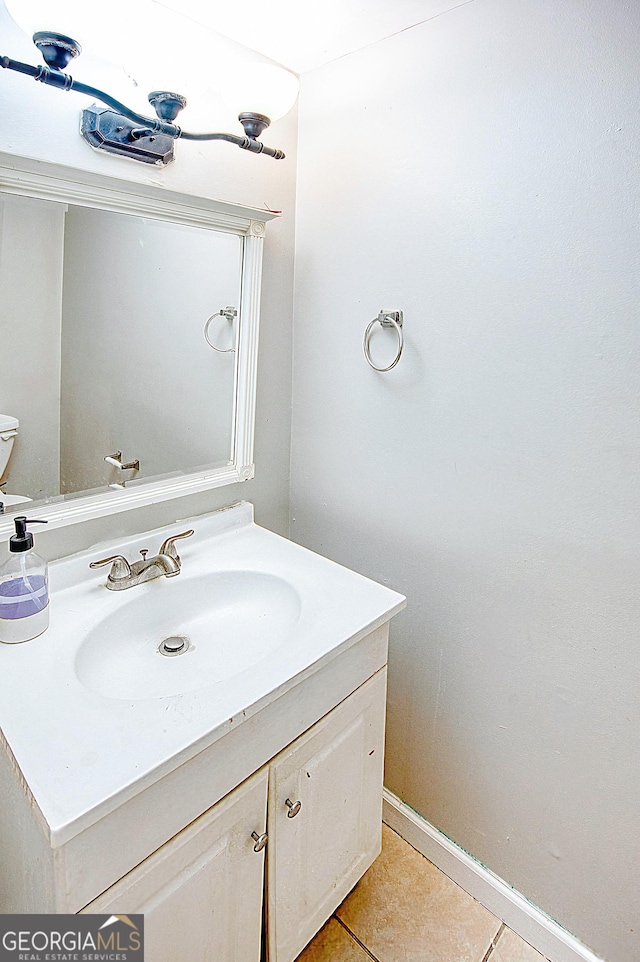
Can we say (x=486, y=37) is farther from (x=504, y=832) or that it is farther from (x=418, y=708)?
(x=504, y=832)

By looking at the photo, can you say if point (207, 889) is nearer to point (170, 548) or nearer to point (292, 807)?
point (292, 807)

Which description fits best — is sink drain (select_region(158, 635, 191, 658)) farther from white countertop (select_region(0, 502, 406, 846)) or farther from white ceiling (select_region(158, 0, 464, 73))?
white ceiling (select_region(158, 0, 464, 73))

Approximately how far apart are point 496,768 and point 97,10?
174 centimetres

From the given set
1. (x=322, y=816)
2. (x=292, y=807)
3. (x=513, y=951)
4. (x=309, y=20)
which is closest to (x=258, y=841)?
(x=292, y=807)

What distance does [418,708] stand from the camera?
4.64 ft

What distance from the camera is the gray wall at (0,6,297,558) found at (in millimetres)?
966

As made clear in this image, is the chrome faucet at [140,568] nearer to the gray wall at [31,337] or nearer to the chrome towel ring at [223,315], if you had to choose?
the gray wall at [31,337]

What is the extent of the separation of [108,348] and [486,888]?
1531mm

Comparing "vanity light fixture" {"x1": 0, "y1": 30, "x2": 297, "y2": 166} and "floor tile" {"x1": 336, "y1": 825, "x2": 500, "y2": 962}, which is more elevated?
"vanity light fixture" {"x1": 0, "y1": 30, "x2": 297, "y2": 166}

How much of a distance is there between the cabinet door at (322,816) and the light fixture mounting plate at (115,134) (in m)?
1.16

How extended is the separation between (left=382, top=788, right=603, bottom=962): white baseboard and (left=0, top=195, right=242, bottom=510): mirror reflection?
1.09m

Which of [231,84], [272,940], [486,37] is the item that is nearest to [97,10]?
[231,84]

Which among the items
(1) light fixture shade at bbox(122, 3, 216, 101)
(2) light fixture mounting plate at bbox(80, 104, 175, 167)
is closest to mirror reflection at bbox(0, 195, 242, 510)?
(2) light fixture mounting plate at bbox(80, 104, 175, 167)

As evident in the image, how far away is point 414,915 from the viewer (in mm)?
1315
